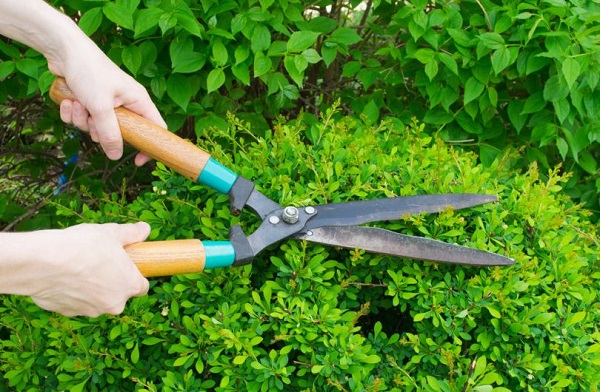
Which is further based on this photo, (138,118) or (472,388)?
(138,118)

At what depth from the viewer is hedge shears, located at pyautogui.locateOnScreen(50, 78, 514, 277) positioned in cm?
188

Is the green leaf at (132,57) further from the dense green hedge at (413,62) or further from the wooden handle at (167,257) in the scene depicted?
the wooden handle at (167,257)

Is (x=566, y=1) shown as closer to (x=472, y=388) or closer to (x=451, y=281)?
(x=451, y=281)

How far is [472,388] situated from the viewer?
178cm

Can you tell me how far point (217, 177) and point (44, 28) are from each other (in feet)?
2.04

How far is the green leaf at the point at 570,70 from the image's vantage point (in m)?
2.42

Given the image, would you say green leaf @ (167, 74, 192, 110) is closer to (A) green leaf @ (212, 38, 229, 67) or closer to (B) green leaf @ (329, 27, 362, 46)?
(A) green leaf @ (212, 38, 229, 67)

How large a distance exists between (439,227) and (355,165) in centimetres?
34

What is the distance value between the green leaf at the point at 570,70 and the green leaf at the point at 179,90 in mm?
1320

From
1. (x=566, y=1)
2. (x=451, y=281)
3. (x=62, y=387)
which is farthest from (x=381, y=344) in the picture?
(x=566, y=1)

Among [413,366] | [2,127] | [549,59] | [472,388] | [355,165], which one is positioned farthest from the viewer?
[2,127]

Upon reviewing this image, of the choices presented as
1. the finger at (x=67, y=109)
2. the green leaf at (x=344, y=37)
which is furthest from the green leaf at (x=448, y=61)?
the finger at (x=67, y=109)

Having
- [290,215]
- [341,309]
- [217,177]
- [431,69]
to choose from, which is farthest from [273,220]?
[431,69]

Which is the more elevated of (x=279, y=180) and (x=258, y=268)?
(x=279, y=180)
